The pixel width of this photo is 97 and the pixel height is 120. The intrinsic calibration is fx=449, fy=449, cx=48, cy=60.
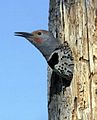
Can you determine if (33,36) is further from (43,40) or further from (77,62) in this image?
(77,62)

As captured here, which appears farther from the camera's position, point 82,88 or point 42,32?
point 42,32

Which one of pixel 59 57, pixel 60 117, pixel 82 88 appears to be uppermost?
pixel 59 57

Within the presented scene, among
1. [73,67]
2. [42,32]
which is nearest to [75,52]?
[73,67]

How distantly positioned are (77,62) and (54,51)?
0.70ft

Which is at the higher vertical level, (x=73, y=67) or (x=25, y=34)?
(x=25, y=34)

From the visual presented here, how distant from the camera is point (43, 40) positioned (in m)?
3.36

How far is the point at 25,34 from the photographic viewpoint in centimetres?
340

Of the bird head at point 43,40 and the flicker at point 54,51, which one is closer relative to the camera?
the flicker at point 54,51

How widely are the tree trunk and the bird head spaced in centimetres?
6

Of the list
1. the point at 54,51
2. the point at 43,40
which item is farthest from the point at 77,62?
the point at 43,40

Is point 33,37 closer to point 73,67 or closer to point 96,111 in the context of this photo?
point 73,67

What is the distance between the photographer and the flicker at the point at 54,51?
316 centimetres

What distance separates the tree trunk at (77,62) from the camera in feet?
10.0

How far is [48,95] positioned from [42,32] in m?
0.48
